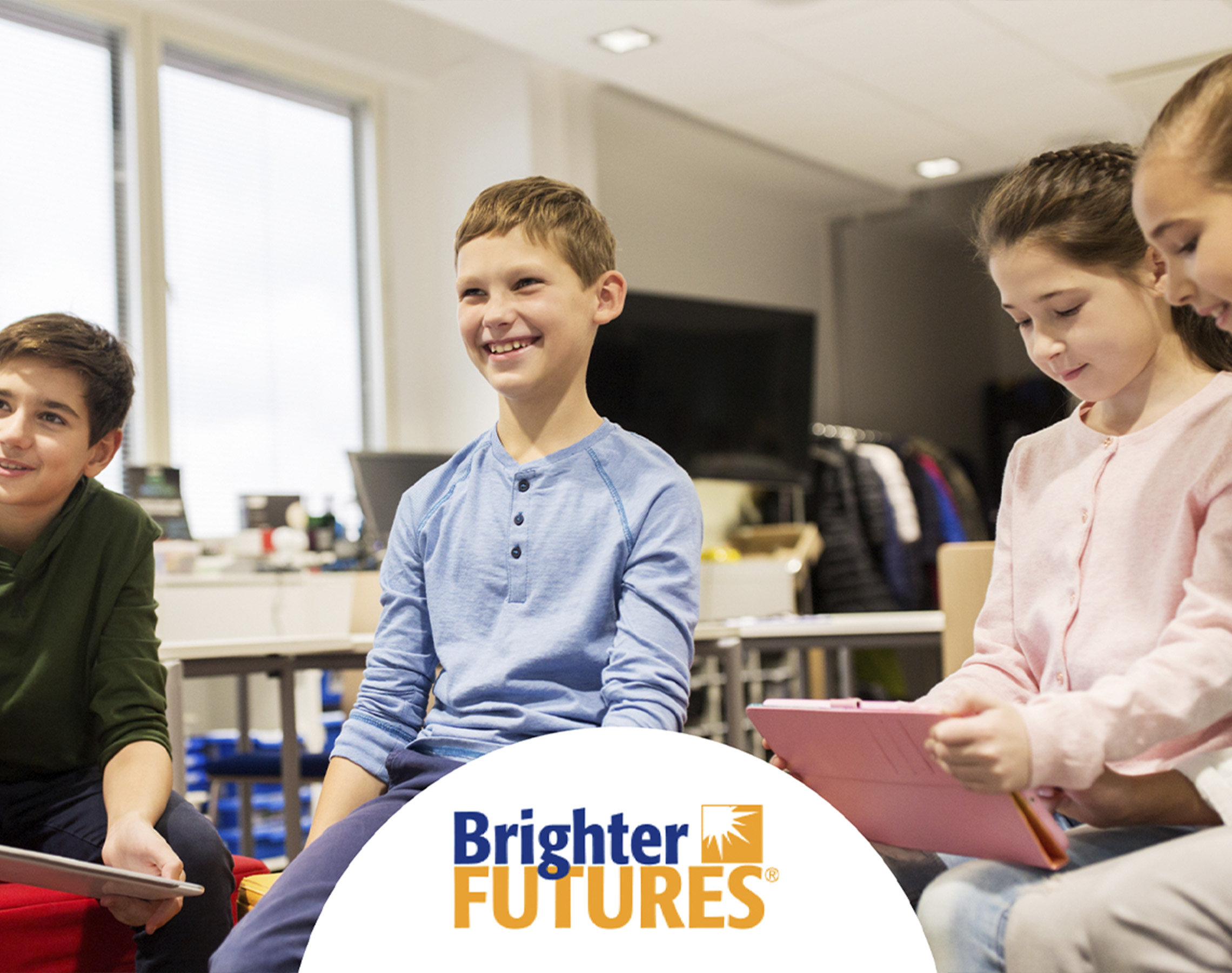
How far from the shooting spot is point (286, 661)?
99.3 inches

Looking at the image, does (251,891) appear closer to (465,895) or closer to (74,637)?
(74,637)

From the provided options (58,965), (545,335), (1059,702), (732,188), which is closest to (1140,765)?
(1059,702)

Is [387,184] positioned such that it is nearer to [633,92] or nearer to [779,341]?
[633,92]

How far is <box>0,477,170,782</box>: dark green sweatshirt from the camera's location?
4.64 ft

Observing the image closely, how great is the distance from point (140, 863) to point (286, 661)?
126cm

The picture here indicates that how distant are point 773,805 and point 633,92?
184 inches

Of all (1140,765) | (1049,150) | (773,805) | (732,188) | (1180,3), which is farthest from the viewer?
(732,188)

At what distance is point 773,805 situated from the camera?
85cm

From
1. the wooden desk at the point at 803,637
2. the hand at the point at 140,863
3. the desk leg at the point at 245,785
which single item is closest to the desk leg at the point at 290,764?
the desk leg at the point at 245,785

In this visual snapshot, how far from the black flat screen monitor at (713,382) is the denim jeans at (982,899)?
158 inches

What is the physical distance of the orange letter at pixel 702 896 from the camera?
822 mm

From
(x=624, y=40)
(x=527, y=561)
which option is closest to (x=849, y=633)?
(x=527, y=561)

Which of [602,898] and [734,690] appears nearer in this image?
[602,898]
